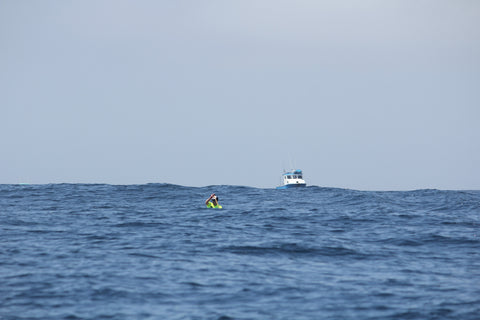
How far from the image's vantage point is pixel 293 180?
Result: 278ft

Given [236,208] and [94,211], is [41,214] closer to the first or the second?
[94,211]

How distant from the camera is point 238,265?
16.9 metres

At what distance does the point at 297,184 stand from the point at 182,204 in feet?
152

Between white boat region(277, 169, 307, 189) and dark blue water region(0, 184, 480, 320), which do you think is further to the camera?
white boat region(277, 169, 307, 189)

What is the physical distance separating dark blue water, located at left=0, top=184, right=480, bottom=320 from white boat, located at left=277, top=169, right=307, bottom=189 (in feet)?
168

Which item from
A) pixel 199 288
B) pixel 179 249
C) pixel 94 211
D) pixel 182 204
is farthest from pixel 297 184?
pixel 199 288

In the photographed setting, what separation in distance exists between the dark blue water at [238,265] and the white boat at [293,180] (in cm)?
5114

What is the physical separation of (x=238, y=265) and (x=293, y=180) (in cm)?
6854

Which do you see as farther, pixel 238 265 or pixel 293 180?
pixel 293 180

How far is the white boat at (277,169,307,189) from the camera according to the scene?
84062 mm

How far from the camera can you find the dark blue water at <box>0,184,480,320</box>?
12102 mm

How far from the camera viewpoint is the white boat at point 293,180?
276ft

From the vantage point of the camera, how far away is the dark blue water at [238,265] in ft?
39.7

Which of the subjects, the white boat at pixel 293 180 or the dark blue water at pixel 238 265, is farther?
the white boat at pixel 293 180
